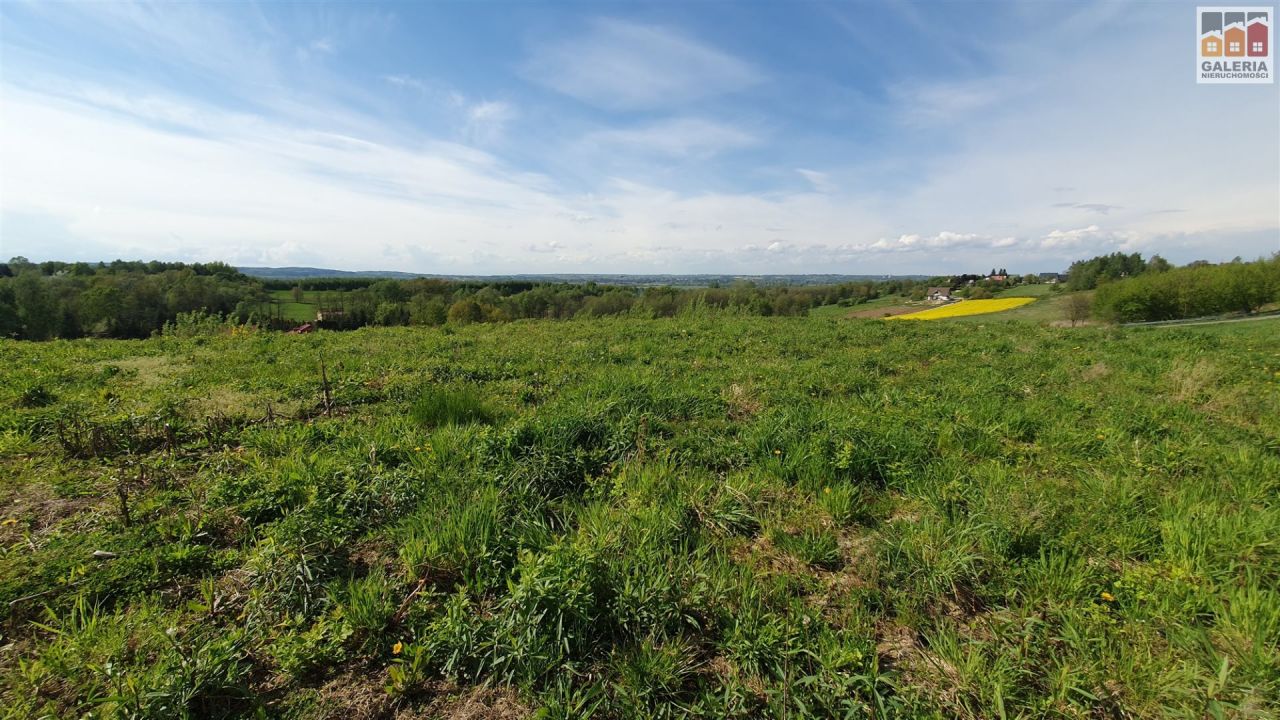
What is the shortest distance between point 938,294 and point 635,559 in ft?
295

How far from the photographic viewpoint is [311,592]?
104 inches

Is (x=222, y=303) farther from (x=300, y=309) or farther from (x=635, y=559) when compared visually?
(x=635, y=559)

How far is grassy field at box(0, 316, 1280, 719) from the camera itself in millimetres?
2123

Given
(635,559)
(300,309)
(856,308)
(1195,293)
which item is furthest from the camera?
(856,308)

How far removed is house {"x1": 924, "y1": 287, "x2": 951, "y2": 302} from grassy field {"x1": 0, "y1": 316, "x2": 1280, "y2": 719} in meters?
74.5

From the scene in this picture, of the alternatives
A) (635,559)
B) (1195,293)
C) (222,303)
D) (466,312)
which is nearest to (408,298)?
(466,312)

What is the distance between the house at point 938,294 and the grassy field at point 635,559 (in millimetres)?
74454

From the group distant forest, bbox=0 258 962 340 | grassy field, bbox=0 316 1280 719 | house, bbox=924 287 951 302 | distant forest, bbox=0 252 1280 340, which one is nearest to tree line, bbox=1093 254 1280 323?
distant forest, bbox=0 252 1280 340

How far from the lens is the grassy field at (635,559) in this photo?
2123 millimetres

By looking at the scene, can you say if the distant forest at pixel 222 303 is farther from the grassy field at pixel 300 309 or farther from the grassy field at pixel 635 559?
the grassy field at pixel 635 559

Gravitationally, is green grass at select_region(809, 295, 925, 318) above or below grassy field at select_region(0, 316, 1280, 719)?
above

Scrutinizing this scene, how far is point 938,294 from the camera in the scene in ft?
249

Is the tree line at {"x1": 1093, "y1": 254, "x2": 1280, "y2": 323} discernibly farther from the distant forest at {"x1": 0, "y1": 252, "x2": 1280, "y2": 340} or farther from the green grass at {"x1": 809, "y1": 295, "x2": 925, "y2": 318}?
the green grass at {"x1": 809, "y1": 295, "x2": 925, "y2": 318}

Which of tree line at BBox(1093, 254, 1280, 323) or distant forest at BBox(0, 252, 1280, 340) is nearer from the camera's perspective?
distant forest at BBox(0, 252, 1280, 340)
